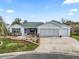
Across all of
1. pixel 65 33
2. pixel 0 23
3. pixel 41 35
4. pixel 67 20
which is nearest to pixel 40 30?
pixel 41 35

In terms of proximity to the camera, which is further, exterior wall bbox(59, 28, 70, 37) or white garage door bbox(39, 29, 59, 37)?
exterior wall bbox(59, 28, 70, 37)

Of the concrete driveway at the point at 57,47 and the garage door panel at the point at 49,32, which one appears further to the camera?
the garage door panel at the point at 49,32

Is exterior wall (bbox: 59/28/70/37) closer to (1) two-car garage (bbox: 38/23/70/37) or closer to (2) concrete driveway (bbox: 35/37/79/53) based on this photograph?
(1) two-car garage (bbox: 38/23/70/37)

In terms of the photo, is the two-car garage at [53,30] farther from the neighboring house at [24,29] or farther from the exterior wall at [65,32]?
the neighboring house at [24,29]

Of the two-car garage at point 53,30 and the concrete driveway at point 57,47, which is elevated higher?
the two-car garage at point 53,30

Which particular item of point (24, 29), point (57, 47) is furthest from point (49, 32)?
point (57, 47)

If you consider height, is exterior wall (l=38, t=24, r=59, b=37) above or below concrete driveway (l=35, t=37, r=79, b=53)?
above

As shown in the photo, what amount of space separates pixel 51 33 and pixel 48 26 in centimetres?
196

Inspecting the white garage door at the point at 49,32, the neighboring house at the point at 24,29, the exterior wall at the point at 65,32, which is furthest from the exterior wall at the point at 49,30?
the neighboring house at the point at 24,29

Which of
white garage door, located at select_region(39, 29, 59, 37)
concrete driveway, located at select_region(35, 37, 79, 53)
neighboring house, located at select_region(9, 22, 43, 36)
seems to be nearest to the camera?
concrete driveway, located at select_region(35, 37, 79, 53)

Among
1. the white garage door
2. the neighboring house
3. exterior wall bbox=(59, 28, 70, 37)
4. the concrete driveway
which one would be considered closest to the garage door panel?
the white garage door

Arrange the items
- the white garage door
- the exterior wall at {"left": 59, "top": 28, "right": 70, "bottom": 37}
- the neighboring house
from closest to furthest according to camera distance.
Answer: the white garage door
the exterior wall at {"left": 59, "top": 28, "right": 70, "bottom": 37}
the neighboring house

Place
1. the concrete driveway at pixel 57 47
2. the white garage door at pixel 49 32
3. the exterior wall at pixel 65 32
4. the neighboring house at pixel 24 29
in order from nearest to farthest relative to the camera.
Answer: the concrete driveway at pixel 57 47, the white garage door at pixel 49 32, the exterior wall at pixel 65 32, the neighboring house at pixel 24 29

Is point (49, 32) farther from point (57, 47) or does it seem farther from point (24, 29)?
point (57, 47)
